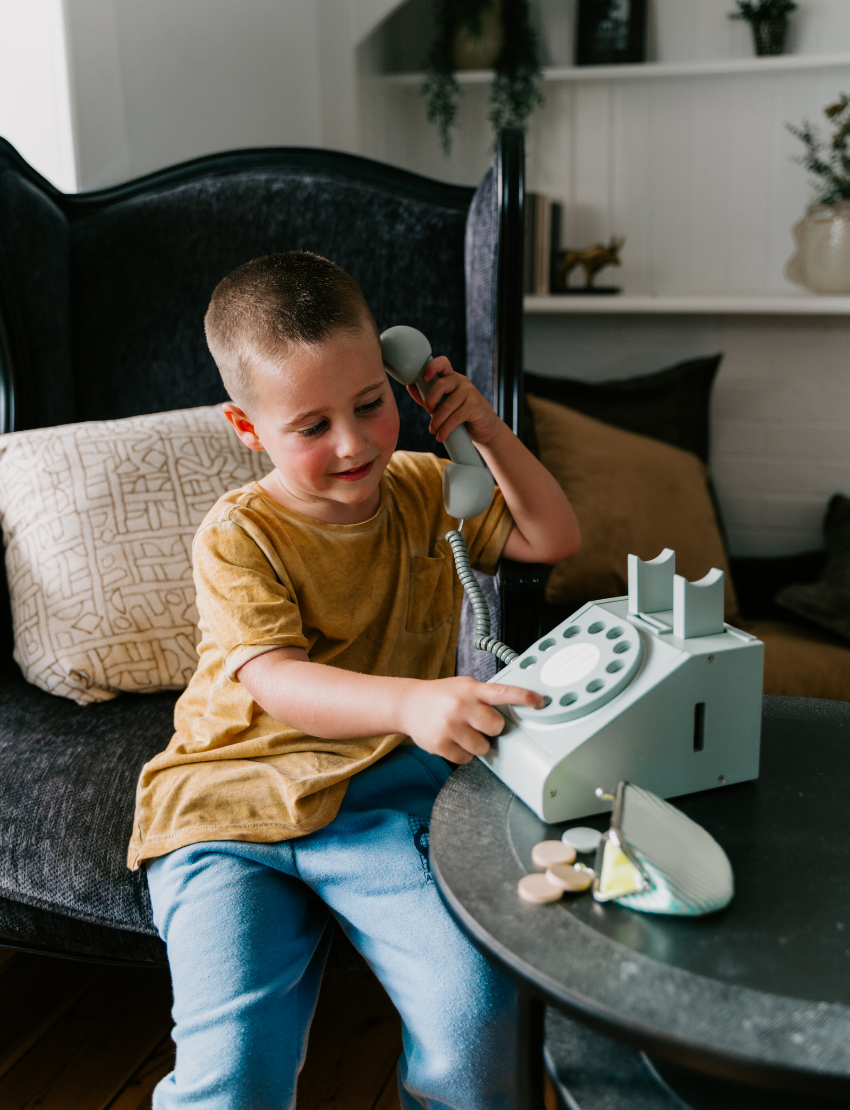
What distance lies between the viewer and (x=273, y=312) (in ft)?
2.97

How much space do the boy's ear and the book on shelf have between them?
4.70 ft

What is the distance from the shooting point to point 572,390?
7.60ft

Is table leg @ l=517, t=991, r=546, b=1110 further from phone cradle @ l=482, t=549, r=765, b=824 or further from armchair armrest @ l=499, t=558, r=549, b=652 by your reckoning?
armchair armrest @ l=499, t=558, r=549, b=652

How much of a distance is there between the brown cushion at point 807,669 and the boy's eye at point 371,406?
128 cm

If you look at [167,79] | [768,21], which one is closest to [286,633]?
[167,79]

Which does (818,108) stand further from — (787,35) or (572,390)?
(572,390)

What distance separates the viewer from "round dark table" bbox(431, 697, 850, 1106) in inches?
20.1

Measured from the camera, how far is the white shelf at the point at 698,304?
2.18 meters

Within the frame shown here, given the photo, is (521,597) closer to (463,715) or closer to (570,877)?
(463,715)

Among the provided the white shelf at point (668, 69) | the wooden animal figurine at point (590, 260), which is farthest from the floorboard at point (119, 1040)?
the white shelf at point (668, 69)

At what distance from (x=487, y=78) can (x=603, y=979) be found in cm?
231

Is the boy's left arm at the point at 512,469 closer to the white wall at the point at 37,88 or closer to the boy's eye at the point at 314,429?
the boy's eye at the point at 314,429

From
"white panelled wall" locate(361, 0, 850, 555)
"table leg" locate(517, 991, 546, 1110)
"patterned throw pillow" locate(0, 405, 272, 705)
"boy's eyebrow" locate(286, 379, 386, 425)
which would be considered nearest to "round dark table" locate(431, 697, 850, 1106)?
"table leg" locate(517, 991, 546, 1110)

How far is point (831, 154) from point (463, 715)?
6.82 feet
